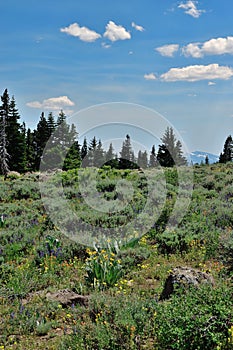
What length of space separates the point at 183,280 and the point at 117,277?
176 centimetres

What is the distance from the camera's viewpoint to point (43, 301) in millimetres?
7121

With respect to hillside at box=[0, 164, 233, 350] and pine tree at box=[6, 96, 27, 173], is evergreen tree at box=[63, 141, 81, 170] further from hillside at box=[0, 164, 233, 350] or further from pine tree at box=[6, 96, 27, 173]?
hillside at box=[0, 164, 233, 350]

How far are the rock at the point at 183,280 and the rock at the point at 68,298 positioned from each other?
4.55ft

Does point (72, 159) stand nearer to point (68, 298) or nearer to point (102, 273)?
point (102, 273)

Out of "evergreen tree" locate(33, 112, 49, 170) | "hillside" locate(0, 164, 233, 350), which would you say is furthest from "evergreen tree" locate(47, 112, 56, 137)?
"hillside" locate(0, 164, 233, 350)

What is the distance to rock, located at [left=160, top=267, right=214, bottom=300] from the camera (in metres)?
6.33

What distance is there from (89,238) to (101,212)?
248cm

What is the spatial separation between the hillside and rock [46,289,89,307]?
2cm

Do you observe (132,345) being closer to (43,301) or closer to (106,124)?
(43,301)

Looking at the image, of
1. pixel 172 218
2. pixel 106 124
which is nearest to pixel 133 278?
pixel 172 218

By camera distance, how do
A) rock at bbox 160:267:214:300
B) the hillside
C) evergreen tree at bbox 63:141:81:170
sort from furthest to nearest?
evergreen tree at bbox 63:141:81:170 → rock at bbox 160:267:214:300 → the hillside

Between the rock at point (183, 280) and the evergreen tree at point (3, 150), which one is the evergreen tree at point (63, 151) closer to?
the evergreen tree at point (3, 150)

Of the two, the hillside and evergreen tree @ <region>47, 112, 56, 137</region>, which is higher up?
evergreen tree @ <region>47, 112, 56, 137</region>

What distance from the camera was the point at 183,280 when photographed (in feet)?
21.0
